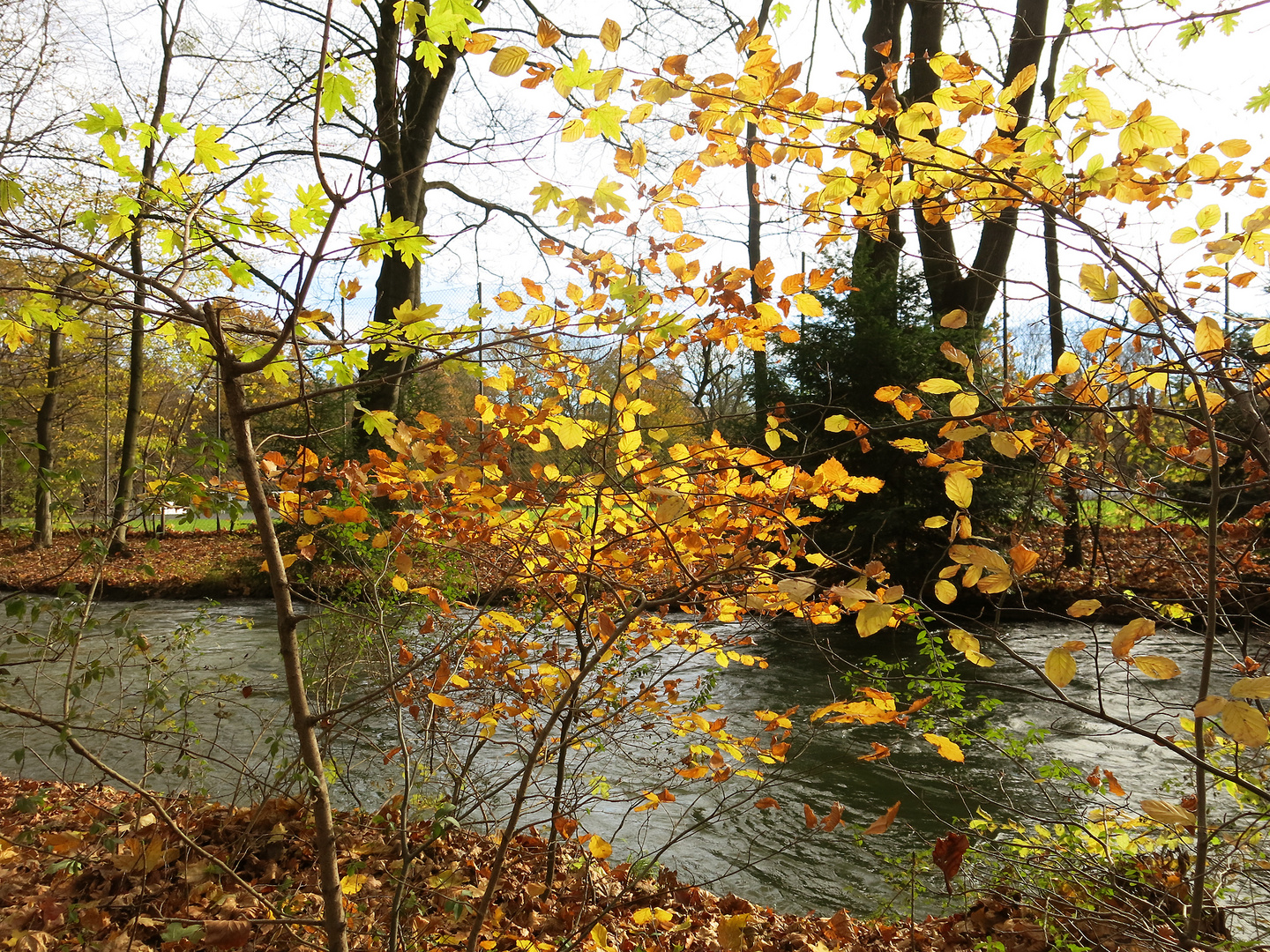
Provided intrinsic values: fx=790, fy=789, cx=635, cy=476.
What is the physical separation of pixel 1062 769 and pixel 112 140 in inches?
149

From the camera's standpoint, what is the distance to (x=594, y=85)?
169cm

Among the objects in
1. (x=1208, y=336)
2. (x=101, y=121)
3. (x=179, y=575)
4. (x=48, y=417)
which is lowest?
(x=179, y=575)

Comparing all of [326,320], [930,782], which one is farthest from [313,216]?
[930,782]

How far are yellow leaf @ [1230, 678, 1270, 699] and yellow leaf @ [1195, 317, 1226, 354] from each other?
78 centimetres

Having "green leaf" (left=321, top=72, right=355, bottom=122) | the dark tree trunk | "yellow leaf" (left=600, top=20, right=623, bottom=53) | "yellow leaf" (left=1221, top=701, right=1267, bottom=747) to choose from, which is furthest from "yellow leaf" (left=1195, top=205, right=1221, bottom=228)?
the dark tree trunk

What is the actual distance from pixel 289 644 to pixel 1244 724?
1.69m

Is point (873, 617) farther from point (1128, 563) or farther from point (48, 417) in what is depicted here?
point (48, 417)

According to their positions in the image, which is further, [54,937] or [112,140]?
[54,937]

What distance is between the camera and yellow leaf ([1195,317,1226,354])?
5.50ft

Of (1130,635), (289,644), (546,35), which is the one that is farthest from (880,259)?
(289,644)

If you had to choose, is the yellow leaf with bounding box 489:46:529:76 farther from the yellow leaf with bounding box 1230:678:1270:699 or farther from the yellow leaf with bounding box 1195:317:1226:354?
the yellow leaf with bounding box 1230:678:1270:699

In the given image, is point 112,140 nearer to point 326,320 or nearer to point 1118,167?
point 326,320

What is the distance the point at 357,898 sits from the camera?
304 cm

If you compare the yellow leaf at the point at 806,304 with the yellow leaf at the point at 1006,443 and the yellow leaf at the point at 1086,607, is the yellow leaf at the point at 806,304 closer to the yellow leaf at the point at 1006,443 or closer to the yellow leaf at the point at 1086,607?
the yellow leaf at the point at 1006,443
